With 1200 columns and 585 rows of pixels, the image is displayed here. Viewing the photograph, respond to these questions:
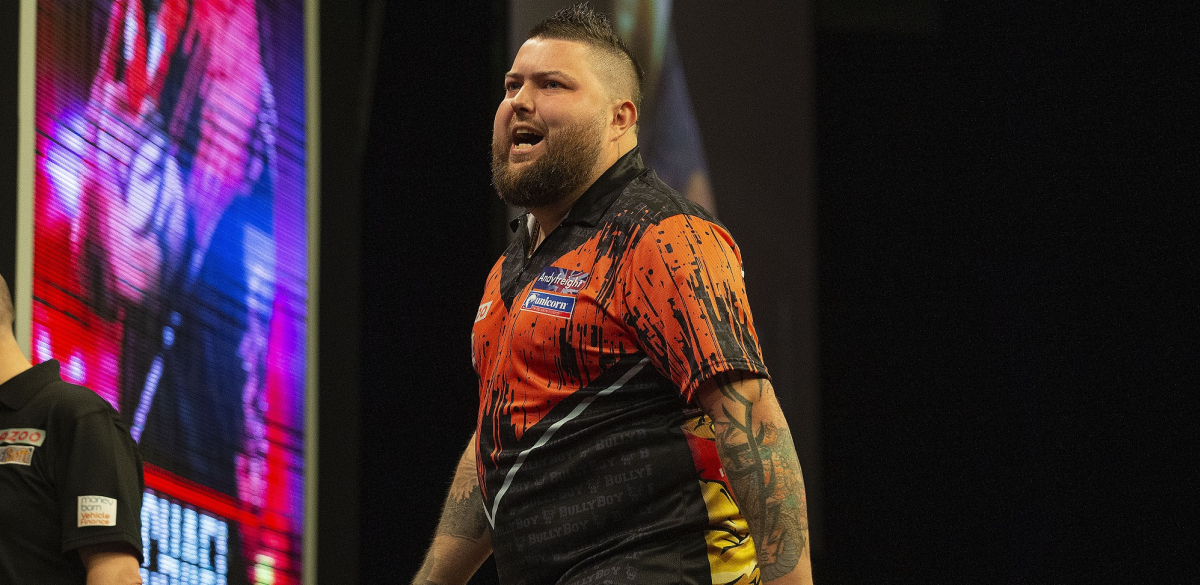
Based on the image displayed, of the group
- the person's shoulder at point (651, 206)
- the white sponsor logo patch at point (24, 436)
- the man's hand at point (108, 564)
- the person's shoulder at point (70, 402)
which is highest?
the person's shoulder at point (651, 206)

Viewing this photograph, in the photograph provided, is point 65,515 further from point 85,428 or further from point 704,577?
point 704,577

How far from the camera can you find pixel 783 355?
295 centimetres

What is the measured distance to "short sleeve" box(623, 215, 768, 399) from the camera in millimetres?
1346

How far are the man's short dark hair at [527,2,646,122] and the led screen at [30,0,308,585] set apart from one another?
1397 millimetres

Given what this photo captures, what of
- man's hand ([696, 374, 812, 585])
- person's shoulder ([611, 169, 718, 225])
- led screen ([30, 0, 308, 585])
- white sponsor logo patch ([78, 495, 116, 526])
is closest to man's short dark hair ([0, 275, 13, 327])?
led screen ([30, 0, 308, 585])

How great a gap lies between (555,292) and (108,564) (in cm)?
115

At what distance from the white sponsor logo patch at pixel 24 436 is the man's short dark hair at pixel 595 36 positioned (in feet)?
4.00

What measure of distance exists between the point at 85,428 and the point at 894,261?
1.88 metres

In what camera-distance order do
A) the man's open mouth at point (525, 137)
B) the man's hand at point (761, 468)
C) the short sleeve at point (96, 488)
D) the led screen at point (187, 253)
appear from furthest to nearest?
1. the led screen at point (187, 253)
2. the short sleeve at point (96, 488)
3. the man's open mouth at point (525, 137)
4. the man's hand at point (761, 468)

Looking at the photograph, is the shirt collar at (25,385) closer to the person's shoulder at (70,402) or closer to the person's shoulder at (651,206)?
the person's shoulder at (70,402)

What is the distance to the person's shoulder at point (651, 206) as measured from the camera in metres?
1.47

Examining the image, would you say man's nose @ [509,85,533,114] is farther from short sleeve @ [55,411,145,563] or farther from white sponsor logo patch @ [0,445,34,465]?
white sponsor logo patch @ [0,445,34,465]

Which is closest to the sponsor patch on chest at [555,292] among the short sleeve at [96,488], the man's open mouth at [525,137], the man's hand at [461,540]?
the man's open mouth at [525,137]

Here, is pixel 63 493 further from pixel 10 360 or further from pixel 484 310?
pixel 484 310
